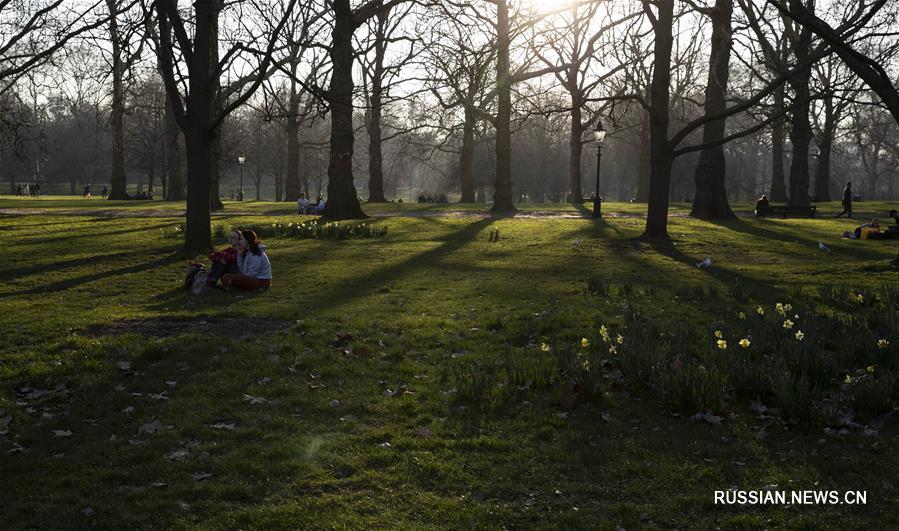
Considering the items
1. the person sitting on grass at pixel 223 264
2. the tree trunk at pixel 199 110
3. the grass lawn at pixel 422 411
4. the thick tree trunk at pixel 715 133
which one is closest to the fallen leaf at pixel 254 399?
the grass lawn at pixel 422 411

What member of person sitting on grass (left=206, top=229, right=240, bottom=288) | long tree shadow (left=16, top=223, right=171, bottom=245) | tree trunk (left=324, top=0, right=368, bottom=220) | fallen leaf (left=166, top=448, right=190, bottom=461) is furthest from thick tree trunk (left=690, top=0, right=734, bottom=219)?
fallen leaf (left=166, top=448, right=190, bottom=461)

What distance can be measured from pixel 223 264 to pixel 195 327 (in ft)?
10.5

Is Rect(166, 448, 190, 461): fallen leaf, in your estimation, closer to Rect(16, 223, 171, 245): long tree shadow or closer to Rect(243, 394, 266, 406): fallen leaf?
Rect(243, 394, 266, 406): fallen leaf

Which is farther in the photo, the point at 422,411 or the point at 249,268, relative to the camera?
the point at 249,268

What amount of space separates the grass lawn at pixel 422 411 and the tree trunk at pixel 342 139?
1149cm

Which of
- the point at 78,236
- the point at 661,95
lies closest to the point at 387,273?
the point at 661,95

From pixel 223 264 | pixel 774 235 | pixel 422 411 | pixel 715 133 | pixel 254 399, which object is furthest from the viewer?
pixel 715 133

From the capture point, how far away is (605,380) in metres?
7.19

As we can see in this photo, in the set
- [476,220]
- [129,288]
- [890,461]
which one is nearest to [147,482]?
[890,461]

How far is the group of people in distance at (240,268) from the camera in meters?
12.4

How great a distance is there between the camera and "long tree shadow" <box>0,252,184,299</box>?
1233cm

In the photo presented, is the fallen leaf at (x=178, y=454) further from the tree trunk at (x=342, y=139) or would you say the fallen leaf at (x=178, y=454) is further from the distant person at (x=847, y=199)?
the distant person at (x=847, y=199)

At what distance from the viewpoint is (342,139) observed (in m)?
24.9

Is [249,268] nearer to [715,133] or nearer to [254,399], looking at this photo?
[254,399]
